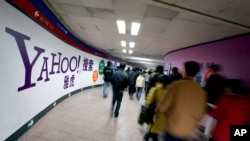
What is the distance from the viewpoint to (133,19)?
4691 mm

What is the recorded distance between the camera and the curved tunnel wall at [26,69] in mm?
2617

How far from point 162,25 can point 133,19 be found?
32.5 inches

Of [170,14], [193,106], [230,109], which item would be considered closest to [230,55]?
[170,14]

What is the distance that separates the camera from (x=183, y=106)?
2154mm

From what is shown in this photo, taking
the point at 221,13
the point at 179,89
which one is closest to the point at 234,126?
the point at 179,89

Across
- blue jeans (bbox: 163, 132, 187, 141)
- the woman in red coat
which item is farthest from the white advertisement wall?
the woman in red coat

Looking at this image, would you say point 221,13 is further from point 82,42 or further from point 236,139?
point 82,42

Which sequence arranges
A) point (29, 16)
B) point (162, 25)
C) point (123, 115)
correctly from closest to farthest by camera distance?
1. point (29, 16)
2. point (162, 25)
3. point (123, 115)

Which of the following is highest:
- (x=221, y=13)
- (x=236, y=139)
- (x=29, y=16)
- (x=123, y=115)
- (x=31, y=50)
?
(x=221, y=13)

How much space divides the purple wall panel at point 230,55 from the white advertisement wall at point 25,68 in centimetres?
487

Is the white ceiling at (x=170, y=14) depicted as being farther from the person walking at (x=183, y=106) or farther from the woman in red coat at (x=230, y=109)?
the person walking at (x=183, y=106)

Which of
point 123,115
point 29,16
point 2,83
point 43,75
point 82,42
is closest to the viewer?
point 2,83

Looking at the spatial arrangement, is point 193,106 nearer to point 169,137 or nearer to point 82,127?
point 169,137

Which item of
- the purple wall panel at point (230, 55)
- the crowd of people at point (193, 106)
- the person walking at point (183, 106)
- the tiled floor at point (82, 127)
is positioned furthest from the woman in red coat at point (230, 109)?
the purple wall panel at point (230, 55)
